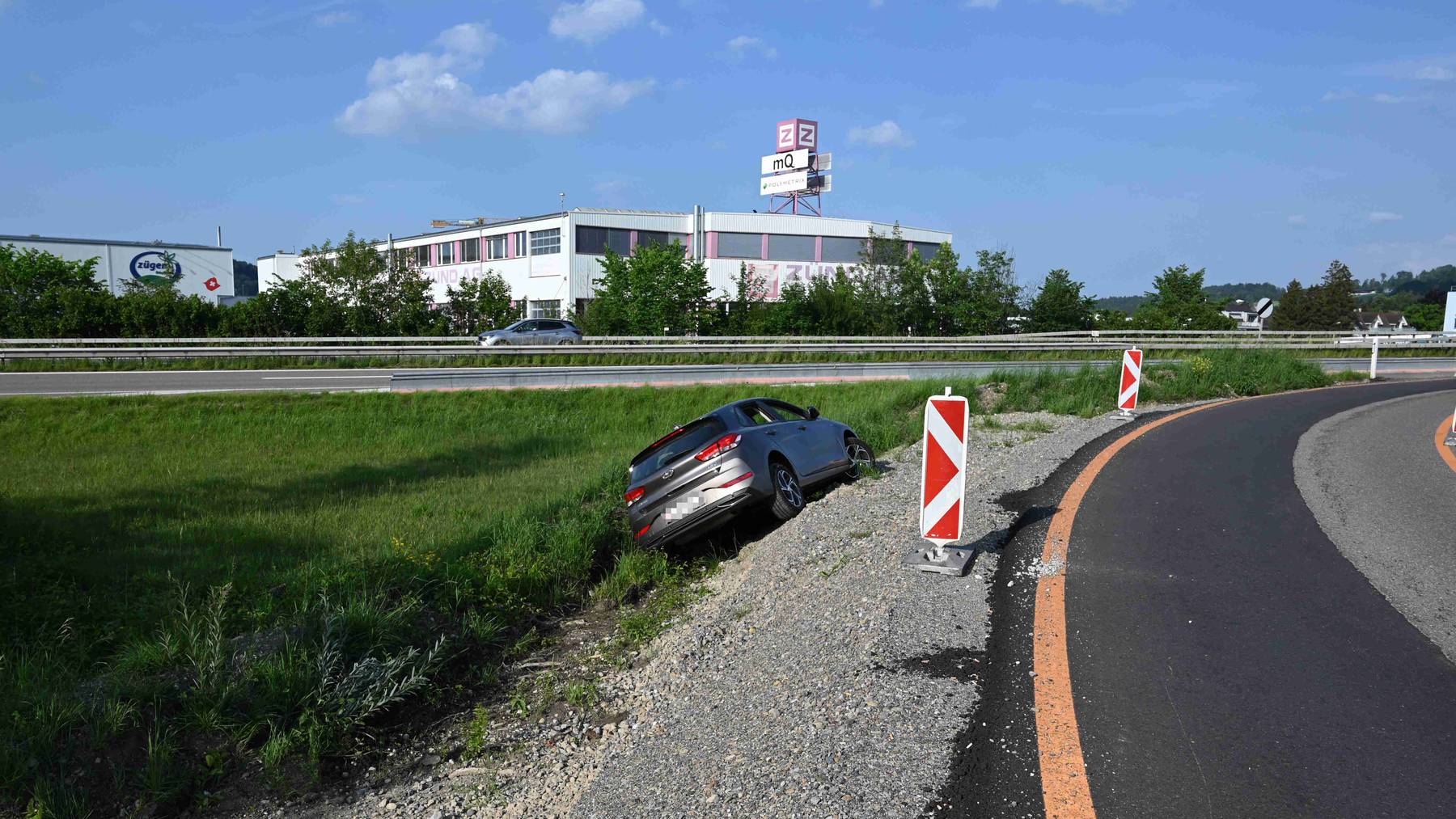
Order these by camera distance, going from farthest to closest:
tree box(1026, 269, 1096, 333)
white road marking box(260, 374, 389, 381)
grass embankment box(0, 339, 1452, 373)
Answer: tree box(1026, 269, 1096, 333) < grass embankment box(0, 339, 1452, 373) < white road marking box(260, 374, 389, 381)

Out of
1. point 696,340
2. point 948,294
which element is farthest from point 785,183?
point 696,340

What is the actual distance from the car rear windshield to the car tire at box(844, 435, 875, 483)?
2108 millimetres

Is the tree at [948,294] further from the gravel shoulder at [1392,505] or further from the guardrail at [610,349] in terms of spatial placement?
the gravel shoulder at [1392,505]

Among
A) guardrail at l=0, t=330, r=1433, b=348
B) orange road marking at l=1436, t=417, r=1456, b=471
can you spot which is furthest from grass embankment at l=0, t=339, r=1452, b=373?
orange road marking at l=1436, t=417, r=1456, b=471

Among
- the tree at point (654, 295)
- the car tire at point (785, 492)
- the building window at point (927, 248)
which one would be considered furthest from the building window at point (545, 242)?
the car tire at point (785, 492)

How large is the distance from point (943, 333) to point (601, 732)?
153ft

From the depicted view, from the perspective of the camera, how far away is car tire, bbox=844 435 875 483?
10758 mm

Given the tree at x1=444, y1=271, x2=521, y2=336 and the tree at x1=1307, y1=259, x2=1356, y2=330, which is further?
the tree at x1=1307, y1=259, x2=1356, y2=330

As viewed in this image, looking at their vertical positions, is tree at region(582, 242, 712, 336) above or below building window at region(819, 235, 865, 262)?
below

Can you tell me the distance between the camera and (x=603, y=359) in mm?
33750

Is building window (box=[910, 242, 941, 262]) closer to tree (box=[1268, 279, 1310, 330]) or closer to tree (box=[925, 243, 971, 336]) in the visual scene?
tree (box=[925, 243, 971, 336])

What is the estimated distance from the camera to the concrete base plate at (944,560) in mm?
6164

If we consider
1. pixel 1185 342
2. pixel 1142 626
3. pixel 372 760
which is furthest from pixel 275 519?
pixel 1185 342

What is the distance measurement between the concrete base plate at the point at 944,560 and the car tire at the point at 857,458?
12.9ft
